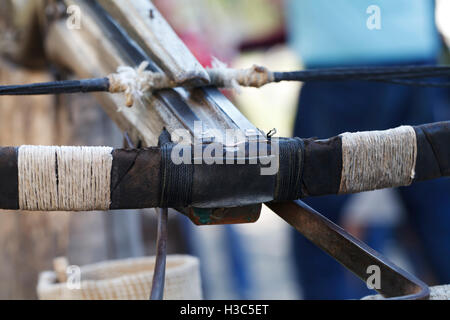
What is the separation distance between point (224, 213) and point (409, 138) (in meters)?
→ 0.24

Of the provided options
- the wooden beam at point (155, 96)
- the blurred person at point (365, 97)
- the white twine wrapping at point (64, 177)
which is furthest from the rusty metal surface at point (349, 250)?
the blurred person at point (365, 97)

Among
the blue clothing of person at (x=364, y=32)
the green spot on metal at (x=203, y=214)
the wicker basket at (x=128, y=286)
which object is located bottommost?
the wicker basket at (x=128, y=286)

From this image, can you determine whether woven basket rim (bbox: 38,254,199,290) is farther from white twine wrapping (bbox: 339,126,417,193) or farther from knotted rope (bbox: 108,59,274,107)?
white twine wrapping (bbox: 339,126,417,193)

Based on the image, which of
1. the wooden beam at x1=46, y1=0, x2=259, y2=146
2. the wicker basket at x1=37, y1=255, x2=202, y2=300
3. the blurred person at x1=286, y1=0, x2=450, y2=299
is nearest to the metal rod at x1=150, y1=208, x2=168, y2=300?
the wooden beam at x1=46, y1=0, x2=259, y2=146

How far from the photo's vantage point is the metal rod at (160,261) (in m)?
0.75

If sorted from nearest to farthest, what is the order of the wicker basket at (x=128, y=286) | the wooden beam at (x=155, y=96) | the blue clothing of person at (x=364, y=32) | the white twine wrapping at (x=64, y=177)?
the white twine wrapping at (x=64, y=177) → the wooden beam at (x=155, y=96) → the wicker basket at (x=128, y=286) → the blue clothing of person at (x=364, y=32)

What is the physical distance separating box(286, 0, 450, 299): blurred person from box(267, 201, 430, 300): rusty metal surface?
4.31 feet

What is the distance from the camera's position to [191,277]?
1.42m

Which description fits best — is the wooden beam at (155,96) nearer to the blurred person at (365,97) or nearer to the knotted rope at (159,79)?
the knotted rope at (159,79)

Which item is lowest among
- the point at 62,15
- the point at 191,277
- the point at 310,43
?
the point at 191,277

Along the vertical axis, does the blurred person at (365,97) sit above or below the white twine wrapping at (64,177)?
above

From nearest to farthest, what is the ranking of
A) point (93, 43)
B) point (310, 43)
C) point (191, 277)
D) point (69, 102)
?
point (93, 43) → point (191, 277) → point (69, 102) → point (310, 43)

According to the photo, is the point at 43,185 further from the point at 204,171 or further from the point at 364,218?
the point at 364,218

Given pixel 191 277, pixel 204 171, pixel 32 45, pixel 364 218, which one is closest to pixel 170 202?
pixel 204 171
